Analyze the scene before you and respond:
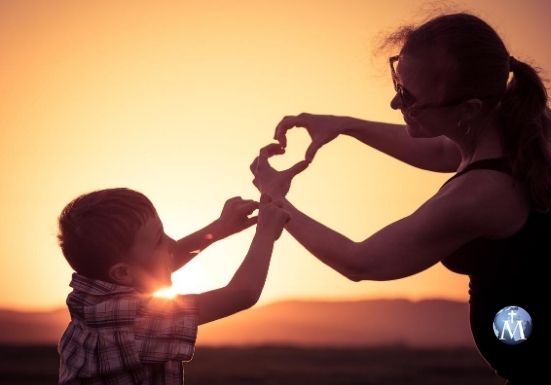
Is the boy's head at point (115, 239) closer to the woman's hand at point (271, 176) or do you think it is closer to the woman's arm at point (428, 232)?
the woman's hand at point (271, 176)

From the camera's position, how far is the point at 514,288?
3.12 m

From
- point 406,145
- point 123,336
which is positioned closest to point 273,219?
point 123,336

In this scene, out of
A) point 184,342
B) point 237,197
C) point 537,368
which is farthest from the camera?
point 237,197

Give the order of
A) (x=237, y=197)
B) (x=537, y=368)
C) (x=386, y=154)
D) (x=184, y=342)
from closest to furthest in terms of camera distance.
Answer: (x=537, y=368) < (x=184, y=342) < (x=237, y=197) < (x=386, y=154)

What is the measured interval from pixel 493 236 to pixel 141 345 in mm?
1372

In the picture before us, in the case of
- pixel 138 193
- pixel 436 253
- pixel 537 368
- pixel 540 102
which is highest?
pixel 540 102

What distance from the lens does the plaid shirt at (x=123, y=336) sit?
320 cm

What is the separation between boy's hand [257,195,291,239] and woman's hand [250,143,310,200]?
3.8 inches

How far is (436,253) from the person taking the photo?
3.23 metres

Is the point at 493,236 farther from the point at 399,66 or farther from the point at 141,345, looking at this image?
the point at 141,345

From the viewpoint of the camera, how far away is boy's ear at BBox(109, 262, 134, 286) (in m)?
3.32

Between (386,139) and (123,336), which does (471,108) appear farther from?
(123,336)

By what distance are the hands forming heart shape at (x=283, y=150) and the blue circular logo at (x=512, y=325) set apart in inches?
39.0

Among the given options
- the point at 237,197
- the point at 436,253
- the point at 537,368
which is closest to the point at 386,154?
the point at 237,197
